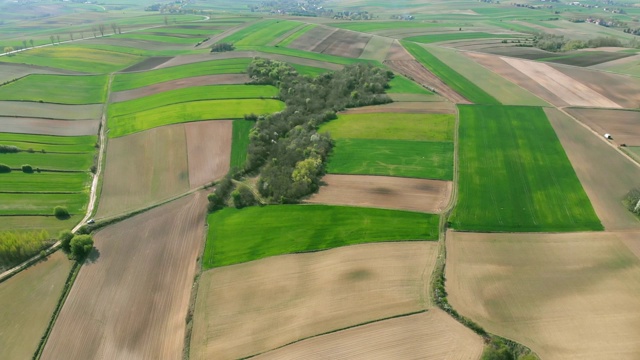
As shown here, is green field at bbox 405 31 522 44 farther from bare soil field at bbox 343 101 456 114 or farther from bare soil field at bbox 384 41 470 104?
bare soil field at bbox 343 101 456 114

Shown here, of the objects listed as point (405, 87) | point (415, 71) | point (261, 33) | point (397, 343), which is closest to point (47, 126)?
point (405, 87)

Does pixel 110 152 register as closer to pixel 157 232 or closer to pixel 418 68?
pixel 157 232

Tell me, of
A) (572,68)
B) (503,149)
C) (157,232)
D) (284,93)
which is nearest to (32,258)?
(157,232)

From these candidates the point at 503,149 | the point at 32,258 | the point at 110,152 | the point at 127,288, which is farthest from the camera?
the point at 110,152

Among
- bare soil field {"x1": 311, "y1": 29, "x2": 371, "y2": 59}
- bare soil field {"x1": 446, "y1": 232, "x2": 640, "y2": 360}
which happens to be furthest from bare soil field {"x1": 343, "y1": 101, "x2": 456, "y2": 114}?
bare soil field {"x1": 311, "y1": 29, "x2": 371, "y2": 59}

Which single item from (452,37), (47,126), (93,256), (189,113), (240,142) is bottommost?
(93,256)

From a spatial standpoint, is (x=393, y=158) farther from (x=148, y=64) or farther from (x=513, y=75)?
(x=148, y=64)
